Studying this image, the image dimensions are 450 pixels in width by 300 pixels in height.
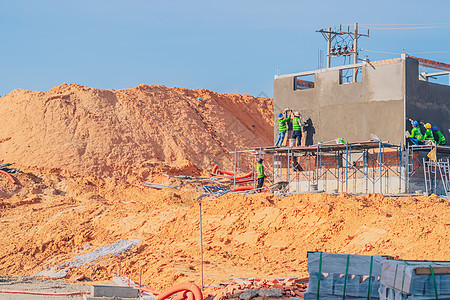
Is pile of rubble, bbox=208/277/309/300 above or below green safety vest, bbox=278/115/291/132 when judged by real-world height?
below

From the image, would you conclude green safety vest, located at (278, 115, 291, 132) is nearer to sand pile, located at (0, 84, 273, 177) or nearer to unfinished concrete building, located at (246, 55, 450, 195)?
unfinished concrete building, located at (246, 55, 450, 195)

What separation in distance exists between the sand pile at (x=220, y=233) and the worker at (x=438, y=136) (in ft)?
15.6

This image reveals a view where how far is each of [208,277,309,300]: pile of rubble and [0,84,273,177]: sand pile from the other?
20393mm

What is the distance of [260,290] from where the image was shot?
37.2 feet

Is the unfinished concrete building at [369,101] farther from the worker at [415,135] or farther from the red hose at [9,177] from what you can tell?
the red hose at [9,177]

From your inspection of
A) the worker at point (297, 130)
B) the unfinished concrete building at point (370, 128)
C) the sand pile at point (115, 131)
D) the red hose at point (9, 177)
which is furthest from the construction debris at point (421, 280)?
the sand pile at point (115, 131)

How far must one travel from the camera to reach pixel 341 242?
17.9 meters

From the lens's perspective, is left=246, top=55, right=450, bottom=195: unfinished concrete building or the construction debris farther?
left=246, top=55, right=450, bottom=195: unfinished concrete building

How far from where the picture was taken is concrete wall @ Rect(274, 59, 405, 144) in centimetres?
2442

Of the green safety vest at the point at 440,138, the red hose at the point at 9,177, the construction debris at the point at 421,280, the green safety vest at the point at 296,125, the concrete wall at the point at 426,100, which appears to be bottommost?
the construction debris at the point at 421,280

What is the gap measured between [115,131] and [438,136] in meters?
17.6

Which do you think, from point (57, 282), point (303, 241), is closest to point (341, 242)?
point (303, 241)

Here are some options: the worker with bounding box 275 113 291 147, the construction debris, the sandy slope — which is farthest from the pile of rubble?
the worker with bounding box 275 113 291 147

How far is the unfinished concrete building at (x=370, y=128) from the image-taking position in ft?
78.0
